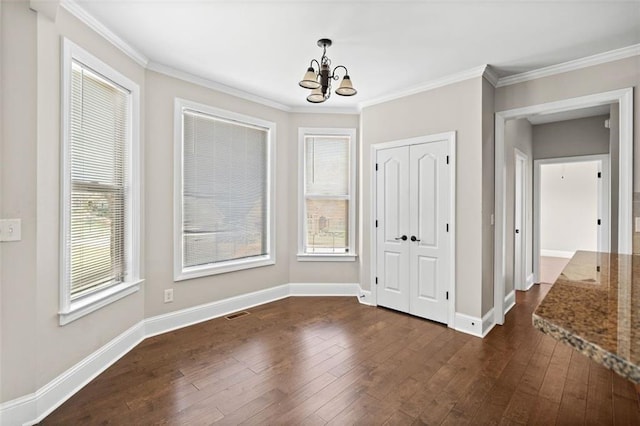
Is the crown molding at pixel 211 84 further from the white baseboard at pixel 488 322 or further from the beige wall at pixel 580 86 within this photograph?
the white baseboard at pixel 488 322

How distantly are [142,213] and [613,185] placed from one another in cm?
461

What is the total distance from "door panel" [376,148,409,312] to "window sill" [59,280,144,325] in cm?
277

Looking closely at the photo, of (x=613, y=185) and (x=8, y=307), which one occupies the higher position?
(x=613, y=185)

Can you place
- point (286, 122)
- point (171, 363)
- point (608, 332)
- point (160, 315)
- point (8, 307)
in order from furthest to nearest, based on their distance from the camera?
point (286, 122)
point (160, 315)
point (171, 363)
point (8, 307)
point (608, 332)

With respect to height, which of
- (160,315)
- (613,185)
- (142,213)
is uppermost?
(613,185)

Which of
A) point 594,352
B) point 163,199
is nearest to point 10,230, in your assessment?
point 163,199

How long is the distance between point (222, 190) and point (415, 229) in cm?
237

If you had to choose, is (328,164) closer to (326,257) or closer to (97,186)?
(326,257)

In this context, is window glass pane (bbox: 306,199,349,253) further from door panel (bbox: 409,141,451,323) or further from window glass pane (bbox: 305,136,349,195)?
A: door panel (bbox: 409,141,451,323)

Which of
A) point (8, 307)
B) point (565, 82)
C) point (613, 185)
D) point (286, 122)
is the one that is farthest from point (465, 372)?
point (286, 122)

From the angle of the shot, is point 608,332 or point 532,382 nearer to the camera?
point 608,332

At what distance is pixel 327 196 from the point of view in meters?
4.55

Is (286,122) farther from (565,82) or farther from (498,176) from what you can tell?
(565,82)

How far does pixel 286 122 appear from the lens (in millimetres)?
4484
